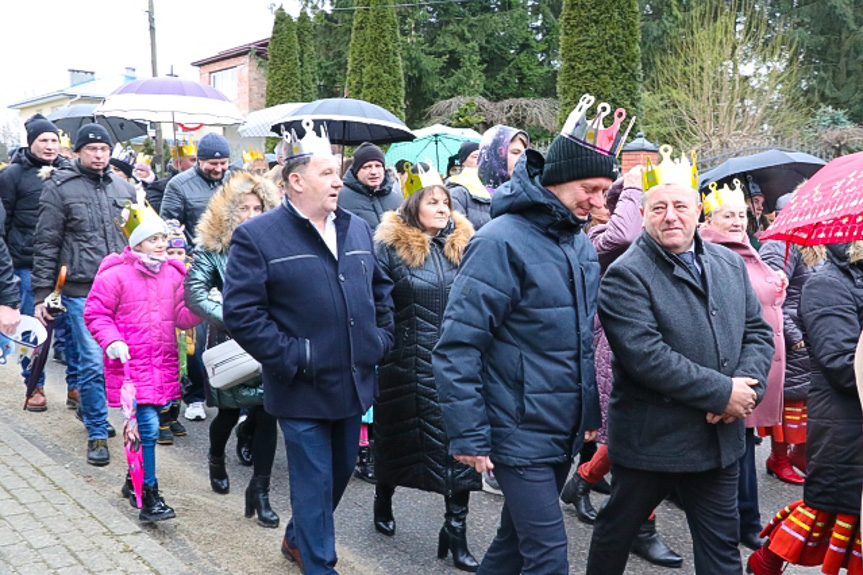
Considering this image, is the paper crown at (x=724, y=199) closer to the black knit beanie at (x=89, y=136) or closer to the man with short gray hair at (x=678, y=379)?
the man with short gray hair at (x=678, y=379)

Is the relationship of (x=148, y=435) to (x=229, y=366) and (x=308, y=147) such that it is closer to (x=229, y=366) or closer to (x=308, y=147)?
(x=229, y=366)

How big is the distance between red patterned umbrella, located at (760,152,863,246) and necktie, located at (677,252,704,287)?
1.33 feet

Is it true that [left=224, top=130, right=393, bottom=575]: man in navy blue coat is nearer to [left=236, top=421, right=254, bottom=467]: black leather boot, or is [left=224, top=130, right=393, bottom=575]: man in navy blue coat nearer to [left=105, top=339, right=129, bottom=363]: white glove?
[left=105, top=339, right=129, bottom=363]: white glove

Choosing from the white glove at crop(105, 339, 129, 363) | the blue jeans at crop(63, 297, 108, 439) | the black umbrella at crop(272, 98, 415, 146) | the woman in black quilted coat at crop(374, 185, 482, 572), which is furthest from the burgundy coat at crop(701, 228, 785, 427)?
the black umbrella at crop(272, 98, 415, 146)

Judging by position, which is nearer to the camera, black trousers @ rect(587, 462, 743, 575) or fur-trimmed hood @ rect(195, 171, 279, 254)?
black trousers @ rect(587, 462, 743, 575)

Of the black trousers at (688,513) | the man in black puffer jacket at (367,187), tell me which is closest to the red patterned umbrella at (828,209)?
the black trousers at (688,513)

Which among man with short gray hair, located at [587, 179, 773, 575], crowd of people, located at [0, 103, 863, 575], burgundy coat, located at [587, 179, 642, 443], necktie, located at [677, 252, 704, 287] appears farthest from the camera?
burgundy coat, located at [587, 179, 642, 443]

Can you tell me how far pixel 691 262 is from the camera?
3600 mm

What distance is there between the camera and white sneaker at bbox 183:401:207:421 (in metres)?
7.48

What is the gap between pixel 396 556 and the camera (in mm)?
4723

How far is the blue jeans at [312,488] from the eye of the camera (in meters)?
3.83

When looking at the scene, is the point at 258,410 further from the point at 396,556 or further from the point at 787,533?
the point at 787,533

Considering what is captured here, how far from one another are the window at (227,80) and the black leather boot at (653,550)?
40417mm

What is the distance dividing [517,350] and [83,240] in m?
4.36
